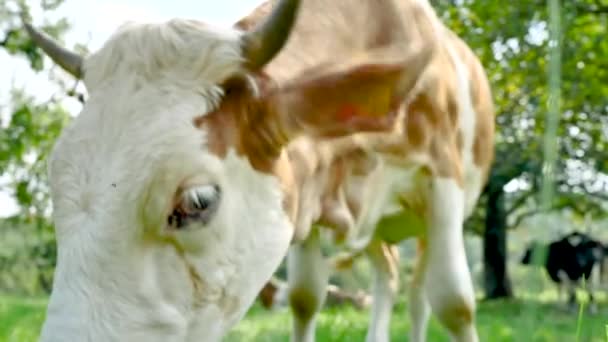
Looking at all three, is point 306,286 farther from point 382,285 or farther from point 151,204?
point 151,204

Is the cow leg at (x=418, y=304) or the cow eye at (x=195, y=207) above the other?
the cow eye at (x=195, y=207)

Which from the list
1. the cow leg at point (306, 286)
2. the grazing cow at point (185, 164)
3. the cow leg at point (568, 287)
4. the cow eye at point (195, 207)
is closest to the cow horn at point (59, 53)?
the grazing cow at point (185, 164)

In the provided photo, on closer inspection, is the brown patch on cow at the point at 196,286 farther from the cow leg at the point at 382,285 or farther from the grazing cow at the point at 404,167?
the cow leg at the point at 382,285

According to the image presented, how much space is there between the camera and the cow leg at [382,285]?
4805 millimetres

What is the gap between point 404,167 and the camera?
11.3 ft

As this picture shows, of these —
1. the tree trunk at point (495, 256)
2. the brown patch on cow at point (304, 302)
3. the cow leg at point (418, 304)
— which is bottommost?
the tree trunk at point (495, 256)

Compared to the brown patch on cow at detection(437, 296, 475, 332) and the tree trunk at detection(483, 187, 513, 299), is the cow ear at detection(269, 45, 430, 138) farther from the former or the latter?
the tree trunk at detection(483, 187, 513, 299)

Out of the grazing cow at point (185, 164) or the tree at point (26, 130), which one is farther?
the tree at point (26, 130)

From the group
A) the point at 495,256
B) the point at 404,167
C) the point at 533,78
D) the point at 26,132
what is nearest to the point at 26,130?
the point at 26,132

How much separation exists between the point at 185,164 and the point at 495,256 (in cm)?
2240

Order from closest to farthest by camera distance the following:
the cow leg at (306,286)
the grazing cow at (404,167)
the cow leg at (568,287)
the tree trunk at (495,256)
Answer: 1. the cow leg at (568,287)
2. the grazing cow at (404,167)
3. the cow leg at (306,286)
4. the tree trunk at (495,256)

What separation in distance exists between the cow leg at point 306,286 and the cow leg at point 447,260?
677 mm

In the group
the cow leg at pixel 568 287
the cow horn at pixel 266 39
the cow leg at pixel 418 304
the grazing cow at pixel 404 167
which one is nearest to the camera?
the cow leg at pixel 568 287

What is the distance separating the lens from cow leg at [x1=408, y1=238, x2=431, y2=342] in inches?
184
